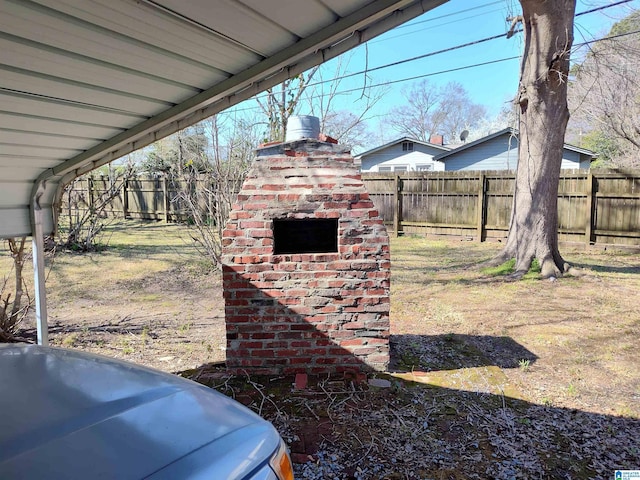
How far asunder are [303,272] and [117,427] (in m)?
2.26

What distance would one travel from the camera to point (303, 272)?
3.40 meters

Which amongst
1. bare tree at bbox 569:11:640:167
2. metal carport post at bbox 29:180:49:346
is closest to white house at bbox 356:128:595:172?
bare tree at bbox 569:11:640:167

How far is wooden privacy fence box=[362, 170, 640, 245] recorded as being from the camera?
9.64 meters

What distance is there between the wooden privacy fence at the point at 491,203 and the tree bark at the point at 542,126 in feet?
11.4

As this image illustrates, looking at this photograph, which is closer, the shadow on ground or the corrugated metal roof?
the corrugated metal roof

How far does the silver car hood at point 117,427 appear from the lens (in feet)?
3.45

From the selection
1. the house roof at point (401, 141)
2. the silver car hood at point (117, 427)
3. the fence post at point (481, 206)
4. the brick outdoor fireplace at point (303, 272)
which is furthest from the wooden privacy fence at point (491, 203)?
the silver car hood at point (117, 427)

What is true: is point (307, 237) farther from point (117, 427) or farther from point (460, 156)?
point (460, 156)

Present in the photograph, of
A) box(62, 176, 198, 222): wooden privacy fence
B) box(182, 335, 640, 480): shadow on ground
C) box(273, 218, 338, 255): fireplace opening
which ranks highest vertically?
box(62, 176, 198, 222): wooden privacy fence

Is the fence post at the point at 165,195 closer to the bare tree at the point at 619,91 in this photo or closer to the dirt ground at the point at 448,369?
the dirt ground at the point at 448,369

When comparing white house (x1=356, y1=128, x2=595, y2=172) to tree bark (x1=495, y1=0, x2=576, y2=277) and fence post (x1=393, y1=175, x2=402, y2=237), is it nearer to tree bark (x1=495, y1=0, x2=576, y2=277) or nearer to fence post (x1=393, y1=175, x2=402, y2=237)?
fence post (x1=393, y1=175, x2=402, y2=237)

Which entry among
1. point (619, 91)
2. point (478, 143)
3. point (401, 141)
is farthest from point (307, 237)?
point (401, 141)

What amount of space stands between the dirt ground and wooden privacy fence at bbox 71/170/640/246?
2.29m

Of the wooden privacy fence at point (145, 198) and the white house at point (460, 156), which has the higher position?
the white house at point (460, 156)
